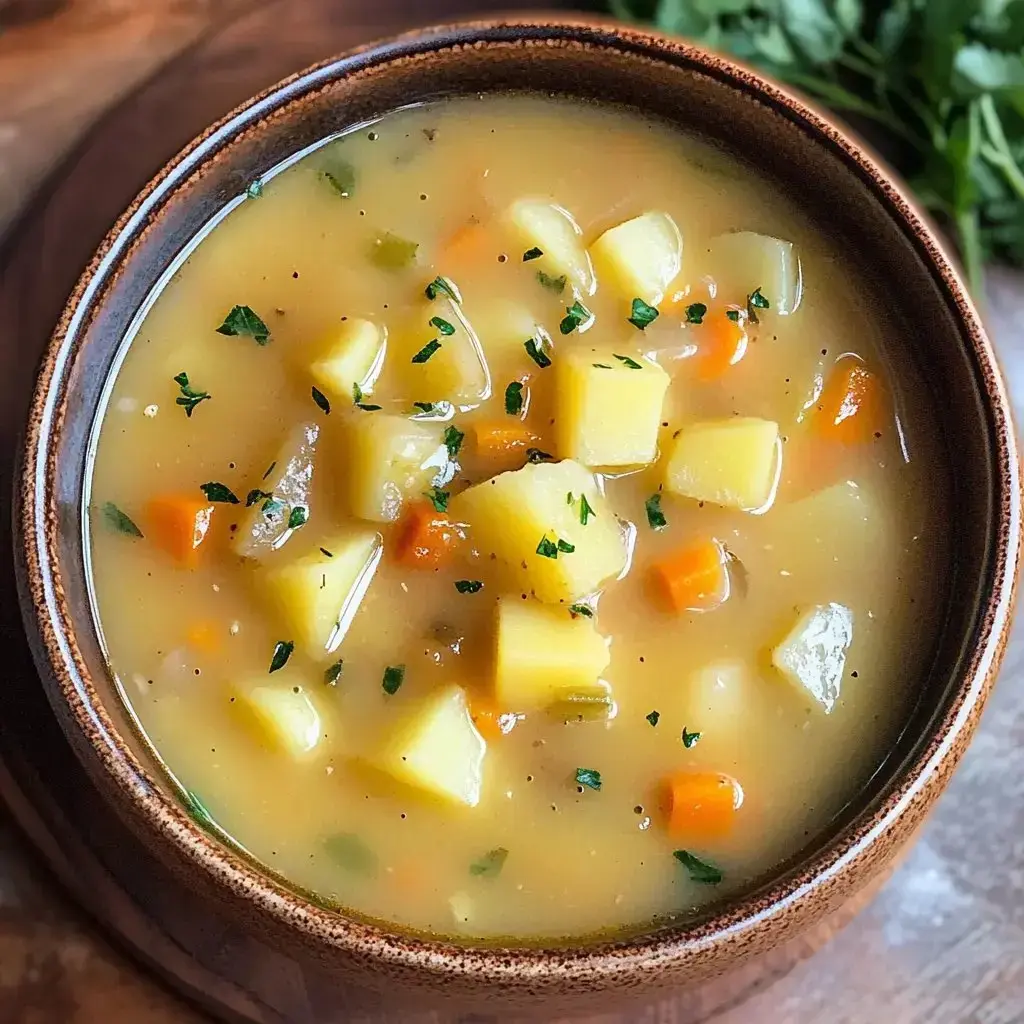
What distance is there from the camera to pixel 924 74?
2369mm

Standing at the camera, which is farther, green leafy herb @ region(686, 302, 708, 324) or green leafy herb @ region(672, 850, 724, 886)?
green leafy herb @ region(686, 302, 708, 324)

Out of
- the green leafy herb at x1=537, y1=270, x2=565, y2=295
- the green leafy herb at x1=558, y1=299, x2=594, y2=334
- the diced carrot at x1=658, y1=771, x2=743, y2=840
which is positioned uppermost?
the green leafy herb at x1=537, y1=270, x2=565, y2=295

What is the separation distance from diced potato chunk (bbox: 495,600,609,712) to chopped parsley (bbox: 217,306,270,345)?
1.72 ft

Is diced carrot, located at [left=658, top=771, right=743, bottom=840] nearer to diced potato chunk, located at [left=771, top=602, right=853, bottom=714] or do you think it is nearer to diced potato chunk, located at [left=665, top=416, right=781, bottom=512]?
diced potato chunk, located at [left=771, top=602, right=853, bottom=714]

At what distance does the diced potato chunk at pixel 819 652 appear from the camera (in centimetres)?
175

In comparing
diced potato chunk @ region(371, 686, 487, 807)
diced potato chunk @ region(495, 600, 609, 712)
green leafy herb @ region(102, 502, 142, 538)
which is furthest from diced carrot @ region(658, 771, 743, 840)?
green leafy herb @ region(102, 502, 142, 538)

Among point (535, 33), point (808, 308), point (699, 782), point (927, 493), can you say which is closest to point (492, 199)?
point (535, 33)

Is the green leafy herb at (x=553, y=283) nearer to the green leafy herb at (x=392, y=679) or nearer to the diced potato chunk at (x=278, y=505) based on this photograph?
the diced potato chunk at (x=278, y=505)

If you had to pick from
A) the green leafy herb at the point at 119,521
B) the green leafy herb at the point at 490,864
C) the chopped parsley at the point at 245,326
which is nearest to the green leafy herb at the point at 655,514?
the green leafy herb at the point at 490,864

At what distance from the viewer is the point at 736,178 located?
6.37 feet

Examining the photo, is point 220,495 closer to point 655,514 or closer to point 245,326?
point 245,326

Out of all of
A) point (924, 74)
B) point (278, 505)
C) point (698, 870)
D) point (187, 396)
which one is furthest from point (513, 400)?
point (924, 74)

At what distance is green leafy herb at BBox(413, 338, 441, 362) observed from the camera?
181cm

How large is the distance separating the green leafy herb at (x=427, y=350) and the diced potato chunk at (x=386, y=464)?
98 mm
